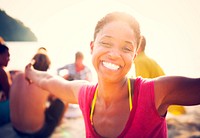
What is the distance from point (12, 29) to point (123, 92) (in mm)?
8523

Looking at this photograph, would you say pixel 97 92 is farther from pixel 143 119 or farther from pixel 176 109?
pixel 176 109

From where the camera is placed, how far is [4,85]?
3.76 metres

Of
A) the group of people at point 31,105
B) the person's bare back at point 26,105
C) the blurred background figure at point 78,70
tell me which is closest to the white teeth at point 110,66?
the group of people at point 31,105

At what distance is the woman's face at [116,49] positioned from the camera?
1.29 metres

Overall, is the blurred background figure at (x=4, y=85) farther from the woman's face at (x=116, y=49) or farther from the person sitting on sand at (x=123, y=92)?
the woman's face at (x=116, y=49)

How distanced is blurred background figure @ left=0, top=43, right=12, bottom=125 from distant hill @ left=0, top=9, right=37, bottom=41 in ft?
14.3

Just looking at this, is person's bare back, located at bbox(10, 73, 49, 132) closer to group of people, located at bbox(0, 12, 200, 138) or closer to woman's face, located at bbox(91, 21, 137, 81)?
group of people, located at bbox(0, 12, 200, 138)

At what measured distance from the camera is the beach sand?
12.8 ft

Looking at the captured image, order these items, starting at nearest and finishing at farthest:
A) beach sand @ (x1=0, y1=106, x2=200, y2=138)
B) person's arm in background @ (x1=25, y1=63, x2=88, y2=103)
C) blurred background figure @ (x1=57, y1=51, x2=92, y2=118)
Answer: person's arm in background @ (x1=25, y1=63, x2=88, y2=103)
beach sand @ (x1=0, y1=106, x2=200, y2=138)
blurred background figure @ (x1=57, y1=51, x2=92, y2=118)

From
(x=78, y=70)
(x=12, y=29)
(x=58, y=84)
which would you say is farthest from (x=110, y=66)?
(x=12, y=29)

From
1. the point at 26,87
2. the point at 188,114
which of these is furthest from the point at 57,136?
the point at 188,114

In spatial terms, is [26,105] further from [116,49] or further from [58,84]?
[116,49]

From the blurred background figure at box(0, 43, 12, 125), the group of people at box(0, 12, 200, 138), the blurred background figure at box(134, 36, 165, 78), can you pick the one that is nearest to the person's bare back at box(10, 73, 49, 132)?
the blurred background figure at box(0, 43, 12, 125)

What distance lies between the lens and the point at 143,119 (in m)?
1.22
